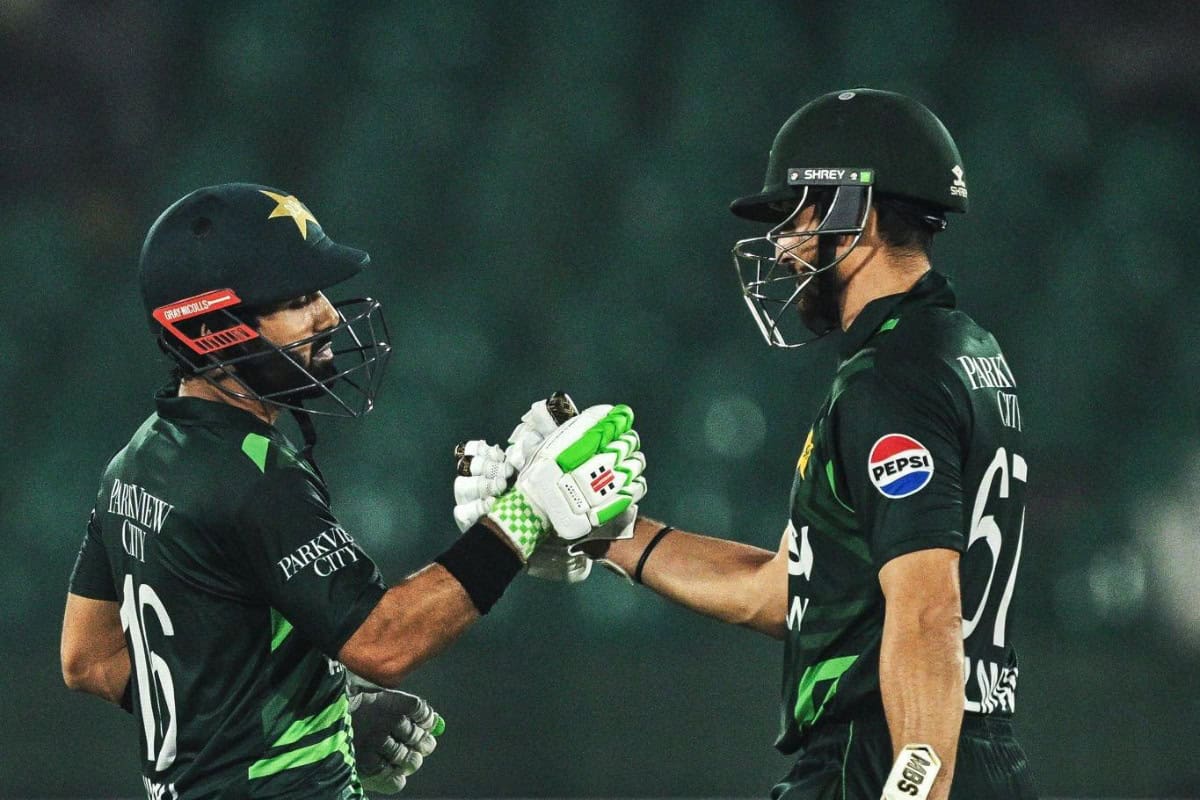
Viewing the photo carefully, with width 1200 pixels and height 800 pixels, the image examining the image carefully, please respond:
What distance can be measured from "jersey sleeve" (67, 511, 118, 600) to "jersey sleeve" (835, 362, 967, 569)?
3.78 feet

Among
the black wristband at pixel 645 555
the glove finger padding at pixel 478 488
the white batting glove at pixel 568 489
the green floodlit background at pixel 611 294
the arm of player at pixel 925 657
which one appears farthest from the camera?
the green floodlit background at pixel 611 294

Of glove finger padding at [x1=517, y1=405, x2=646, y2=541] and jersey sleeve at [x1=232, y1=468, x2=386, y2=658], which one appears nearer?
jersey sleeve at [x1=232, y1=468, x2=386, y2=658]

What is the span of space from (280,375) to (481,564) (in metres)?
0.44

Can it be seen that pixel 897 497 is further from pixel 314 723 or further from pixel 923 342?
pixel 314 723

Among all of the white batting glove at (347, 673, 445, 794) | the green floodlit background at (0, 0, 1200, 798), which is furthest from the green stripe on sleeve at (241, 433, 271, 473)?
the green floodlit background at (0, 0, 1200, 798)

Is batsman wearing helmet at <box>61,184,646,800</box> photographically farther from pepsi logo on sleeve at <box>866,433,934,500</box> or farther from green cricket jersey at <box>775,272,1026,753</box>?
pepsi logo on sleeve at <box>866,433,934,500</box>

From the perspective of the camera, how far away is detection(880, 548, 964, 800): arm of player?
1830 mm

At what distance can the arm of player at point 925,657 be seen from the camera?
1.83 m

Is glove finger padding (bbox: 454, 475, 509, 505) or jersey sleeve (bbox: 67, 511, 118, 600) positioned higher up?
glove finger padding (bbox: 454, 475, 509, 505)

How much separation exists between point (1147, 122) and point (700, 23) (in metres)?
1.41

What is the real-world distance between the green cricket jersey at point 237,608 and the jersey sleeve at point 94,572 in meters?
0.18

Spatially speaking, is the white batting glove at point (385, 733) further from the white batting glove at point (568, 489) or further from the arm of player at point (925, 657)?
the arm of player at point (925, 657)

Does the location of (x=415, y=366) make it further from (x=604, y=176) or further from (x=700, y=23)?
(x=700, y=23)

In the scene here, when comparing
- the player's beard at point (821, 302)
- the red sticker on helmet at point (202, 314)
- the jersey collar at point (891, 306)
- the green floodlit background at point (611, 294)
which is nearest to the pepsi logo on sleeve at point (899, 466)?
the jersey collar at point (891, 306)
